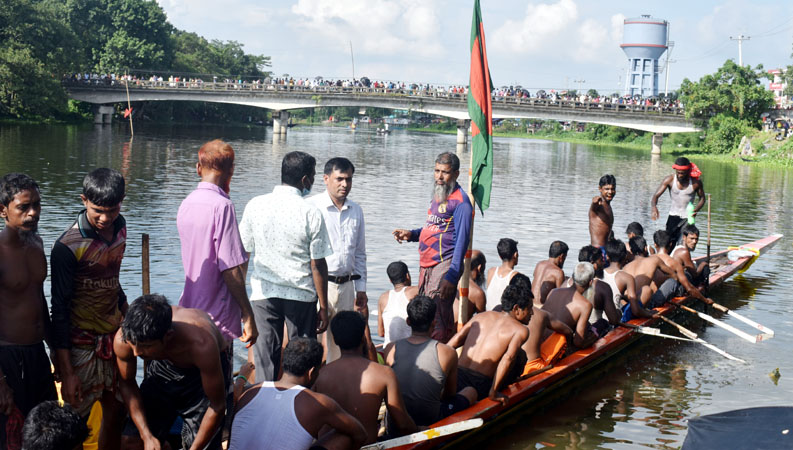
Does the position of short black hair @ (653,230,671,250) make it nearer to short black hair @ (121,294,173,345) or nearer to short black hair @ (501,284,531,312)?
short black hair @ (501,284,531,312)

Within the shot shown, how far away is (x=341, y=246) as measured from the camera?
20.6ft

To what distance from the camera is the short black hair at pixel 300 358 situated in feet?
14.1

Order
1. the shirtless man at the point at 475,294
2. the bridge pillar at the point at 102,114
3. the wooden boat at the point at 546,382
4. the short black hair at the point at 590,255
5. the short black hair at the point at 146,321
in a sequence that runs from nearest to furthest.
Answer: the short black hair at the point at 146,321, the wooden boat at the point at 546,382, the shirtless man at the point at 475,294, the short black hair at the point at 590,255, the bridge pillar at the point at 102,114

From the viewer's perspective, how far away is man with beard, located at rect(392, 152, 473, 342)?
21.6ft


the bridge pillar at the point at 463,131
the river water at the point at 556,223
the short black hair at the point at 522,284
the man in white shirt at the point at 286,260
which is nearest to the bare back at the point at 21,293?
the man in white shirt at the point at 286,260

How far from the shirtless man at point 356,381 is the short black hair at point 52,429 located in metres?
1.68

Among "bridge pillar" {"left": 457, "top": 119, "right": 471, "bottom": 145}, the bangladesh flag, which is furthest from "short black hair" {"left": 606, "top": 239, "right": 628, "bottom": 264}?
"bridge pillar" {"left": 457, "top": 119, "right": 471, "bottom": 145}

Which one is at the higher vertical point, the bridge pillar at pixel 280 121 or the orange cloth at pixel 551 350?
the bridge pillar at pixel 280 121

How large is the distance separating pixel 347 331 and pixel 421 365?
0.86m

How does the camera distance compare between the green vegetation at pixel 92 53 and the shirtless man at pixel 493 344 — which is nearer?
the shirtless man at pixel 493 344

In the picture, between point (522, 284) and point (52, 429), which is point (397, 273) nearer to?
point (522, 284)

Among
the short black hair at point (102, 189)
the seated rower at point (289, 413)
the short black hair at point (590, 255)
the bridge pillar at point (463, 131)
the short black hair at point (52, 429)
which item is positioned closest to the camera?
the short black hair at point (52, 429)

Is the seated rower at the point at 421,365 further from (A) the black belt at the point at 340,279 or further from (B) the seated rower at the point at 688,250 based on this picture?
(B) the seated rower at the point at 688,250

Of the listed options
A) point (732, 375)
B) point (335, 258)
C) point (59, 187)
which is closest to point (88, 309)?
point (335, 258)
